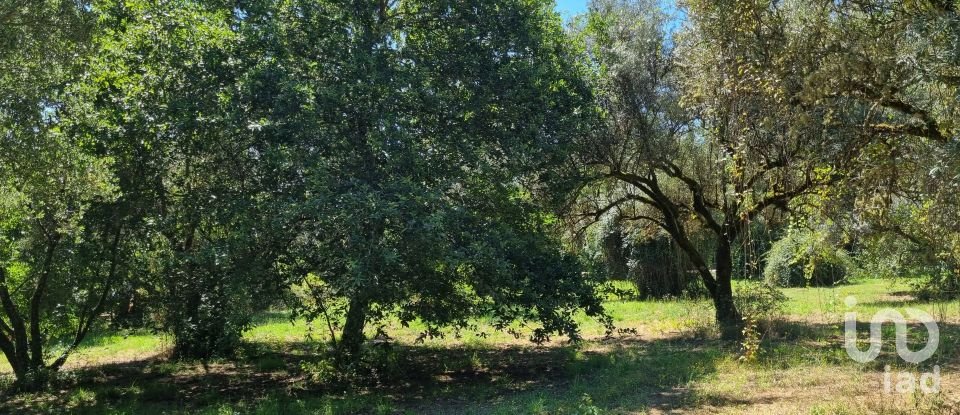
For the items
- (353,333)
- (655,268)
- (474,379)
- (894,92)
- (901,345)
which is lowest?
(474,379)

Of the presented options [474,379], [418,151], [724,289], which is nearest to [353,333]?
[474,379]

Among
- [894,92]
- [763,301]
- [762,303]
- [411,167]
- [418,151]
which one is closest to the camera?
[894,92]

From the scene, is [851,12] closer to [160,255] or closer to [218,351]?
[160,255]

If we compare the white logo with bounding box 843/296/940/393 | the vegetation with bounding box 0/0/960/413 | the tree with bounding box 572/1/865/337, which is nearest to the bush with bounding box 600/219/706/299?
the tree with bounding box 572/1/865/337

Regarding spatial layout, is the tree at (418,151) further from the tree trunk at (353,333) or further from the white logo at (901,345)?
the white logo at (901,345)

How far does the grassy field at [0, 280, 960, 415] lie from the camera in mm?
7609

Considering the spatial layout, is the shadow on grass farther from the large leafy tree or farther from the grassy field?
the large leafy tree

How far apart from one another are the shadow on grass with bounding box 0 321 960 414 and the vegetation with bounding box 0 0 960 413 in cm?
8

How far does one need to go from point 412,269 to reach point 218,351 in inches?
203

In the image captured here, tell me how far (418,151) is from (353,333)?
321cm

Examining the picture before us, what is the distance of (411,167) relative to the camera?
8023mm

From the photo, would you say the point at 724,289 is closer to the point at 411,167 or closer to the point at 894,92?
the point at 411,167

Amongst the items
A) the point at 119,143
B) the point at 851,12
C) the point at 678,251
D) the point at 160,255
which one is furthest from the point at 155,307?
the point at 678,251

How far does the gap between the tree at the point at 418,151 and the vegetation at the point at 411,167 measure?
1.5 inches
